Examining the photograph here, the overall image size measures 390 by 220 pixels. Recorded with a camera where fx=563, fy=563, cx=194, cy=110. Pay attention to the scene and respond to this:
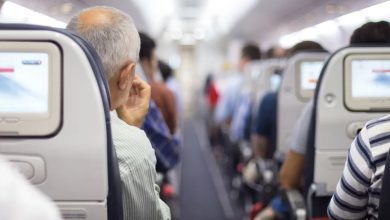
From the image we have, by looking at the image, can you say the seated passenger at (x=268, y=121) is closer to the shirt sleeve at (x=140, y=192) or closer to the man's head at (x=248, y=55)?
the shirt sleeve at (x=140, y=192)

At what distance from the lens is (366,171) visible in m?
1.83

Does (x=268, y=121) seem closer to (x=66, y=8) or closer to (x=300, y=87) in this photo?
(x=300, y=87)

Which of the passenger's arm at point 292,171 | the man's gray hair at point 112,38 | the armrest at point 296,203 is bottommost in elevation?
the armrest at point 296,203

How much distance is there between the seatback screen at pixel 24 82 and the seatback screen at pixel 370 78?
1.44 metres

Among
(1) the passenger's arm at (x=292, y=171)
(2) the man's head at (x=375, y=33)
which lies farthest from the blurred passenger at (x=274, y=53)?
(2) the man's head at (x=375, y=33)

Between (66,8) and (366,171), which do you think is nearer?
(366,171)

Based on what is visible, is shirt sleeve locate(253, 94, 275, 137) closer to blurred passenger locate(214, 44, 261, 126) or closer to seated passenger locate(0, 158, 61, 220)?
blurred passenger locate(214, 44, 261, 126)

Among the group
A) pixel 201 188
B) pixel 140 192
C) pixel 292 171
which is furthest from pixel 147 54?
pixel 201 188

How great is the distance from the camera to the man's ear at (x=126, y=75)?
6.48 feet

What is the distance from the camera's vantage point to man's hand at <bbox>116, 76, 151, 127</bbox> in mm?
2227

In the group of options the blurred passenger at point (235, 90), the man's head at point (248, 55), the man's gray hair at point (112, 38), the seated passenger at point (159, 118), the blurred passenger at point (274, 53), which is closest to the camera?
the man's gray hair at point (112, 38)

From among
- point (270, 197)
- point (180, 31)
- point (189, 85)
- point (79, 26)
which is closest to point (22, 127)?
point (79, 26)

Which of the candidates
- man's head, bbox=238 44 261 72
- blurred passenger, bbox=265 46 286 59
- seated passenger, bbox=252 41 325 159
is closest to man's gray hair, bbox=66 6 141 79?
seated passenger, bbox=252 41 325 159

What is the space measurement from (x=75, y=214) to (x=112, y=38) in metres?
0.63
